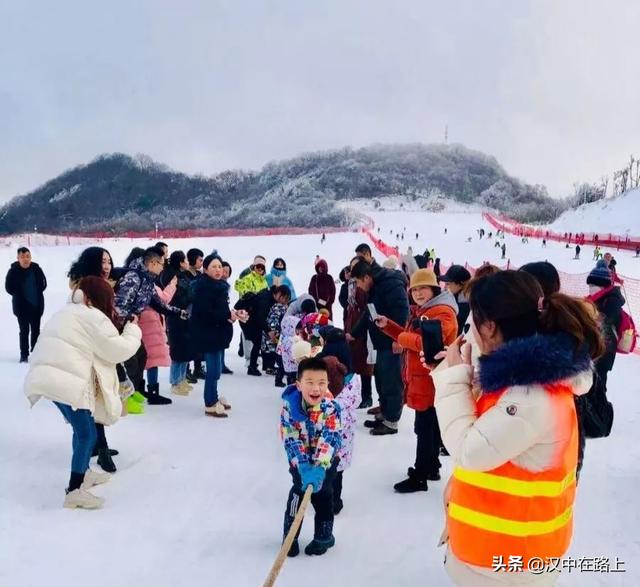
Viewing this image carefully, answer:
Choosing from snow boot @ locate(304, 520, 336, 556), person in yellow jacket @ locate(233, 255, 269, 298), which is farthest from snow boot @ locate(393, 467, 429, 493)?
person in yellow jacket @ locate(233, 255, 269, 298)

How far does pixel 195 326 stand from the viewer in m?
5.87

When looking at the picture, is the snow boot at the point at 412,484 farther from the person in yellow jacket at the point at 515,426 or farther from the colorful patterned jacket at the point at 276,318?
the colorful patterned jacket at the point at 276,318

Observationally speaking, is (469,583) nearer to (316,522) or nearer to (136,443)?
(316,522)

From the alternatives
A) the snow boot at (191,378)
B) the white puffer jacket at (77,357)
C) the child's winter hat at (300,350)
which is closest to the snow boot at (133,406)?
the white puffer jacket at (77,357)

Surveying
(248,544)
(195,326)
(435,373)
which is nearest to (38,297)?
(195,326)

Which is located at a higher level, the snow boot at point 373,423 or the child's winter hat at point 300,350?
the child's winter hat at point 300,350

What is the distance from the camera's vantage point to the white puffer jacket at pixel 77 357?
3676 millimetres

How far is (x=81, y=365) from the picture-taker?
12.3ft

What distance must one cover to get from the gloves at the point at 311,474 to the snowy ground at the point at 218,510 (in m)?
0.52

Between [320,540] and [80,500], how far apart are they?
1.72 meters

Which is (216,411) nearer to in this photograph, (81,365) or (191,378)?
(191,378)

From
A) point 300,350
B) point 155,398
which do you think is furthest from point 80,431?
point 155,398

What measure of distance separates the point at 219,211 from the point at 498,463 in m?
130

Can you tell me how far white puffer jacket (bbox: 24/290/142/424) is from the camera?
3.68 m
